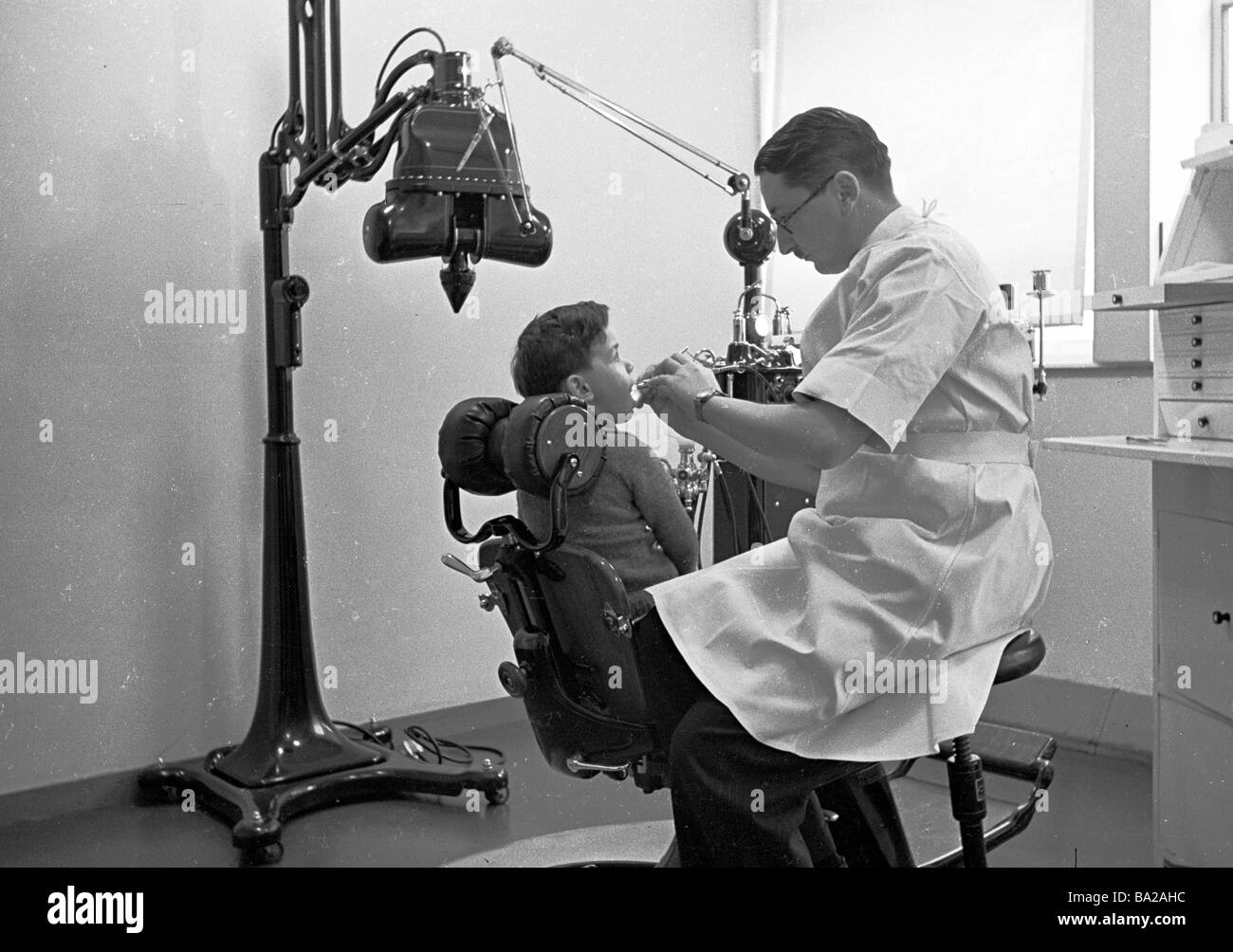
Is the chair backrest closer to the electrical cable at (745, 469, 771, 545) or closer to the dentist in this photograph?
the dentist

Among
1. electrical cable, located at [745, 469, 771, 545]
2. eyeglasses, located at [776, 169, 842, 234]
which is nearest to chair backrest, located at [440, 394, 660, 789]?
eyeglasses, located at [776, 169, 842, 234]

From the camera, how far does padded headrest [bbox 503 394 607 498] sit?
65.6 inches

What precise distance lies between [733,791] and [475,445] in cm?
64

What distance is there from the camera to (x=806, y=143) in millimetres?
1600

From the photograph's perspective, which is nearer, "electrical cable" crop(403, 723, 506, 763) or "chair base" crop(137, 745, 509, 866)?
"chair base" crop(137, 745, 509, 866)

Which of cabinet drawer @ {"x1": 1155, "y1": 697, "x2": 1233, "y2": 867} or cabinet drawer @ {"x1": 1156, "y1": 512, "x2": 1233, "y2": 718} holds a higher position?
cabinet drawer @ {"x1": 1156, "y1": 512, "x2": 1233, "y2": 718}

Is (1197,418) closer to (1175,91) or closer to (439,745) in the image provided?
(1175,91)

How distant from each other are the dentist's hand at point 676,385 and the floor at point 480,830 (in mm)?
Answer: 1124

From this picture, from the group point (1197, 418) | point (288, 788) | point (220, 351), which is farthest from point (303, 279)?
point (1197, 418)

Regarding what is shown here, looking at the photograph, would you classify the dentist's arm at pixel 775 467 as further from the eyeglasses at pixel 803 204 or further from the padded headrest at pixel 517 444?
the eyeglasses at pixel 803 204

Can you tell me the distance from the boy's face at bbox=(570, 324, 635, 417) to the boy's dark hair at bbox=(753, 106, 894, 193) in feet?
1.69

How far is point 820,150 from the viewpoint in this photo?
63.0 inches
